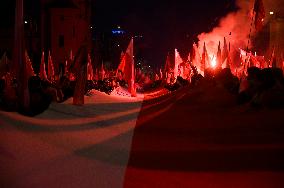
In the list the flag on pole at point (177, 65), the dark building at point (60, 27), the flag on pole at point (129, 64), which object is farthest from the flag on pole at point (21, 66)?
the dark building at point (60, 27)

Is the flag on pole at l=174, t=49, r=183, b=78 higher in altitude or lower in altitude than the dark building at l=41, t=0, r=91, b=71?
lower

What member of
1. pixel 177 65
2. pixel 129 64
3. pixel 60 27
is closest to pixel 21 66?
pixel 129 64

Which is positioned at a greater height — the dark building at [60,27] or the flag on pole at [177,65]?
the dark building at [60,27]

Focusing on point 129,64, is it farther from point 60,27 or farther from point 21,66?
point 60,27

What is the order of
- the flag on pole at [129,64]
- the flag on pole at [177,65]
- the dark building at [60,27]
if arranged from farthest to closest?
1. the dark building at [60,27]
2. the flag on pole at [177,65]
3. the flag on pole at [129,64]

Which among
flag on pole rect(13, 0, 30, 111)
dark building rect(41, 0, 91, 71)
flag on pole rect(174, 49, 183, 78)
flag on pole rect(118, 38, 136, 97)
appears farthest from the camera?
dark building rect(41, 0, 91, 71)

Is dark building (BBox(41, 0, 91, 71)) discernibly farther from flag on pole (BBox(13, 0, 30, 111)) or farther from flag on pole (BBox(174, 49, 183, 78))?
flag on pole (BBox(13, 0, 30, 111))

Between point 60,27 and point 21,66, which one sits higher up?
point 60,27

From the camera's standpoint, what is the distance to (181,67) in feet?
124

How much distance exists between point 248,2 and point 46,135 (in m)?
32.3

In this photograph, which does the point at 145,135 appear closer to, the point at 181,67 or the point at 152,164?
the point at 152,164

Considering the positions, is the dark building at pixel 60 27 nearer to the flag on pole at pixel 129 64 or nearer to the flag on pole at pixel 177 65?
the flag on pole at pixel 177 65

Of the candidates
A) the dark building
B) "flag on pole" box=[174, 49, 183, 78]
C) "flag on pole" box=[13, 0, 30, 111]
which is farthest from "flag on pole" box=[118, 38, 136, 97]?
the dark building

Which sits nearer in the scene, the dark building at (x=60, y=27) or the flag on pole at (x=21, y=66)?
the flag on pole at (x=21, y=66)
